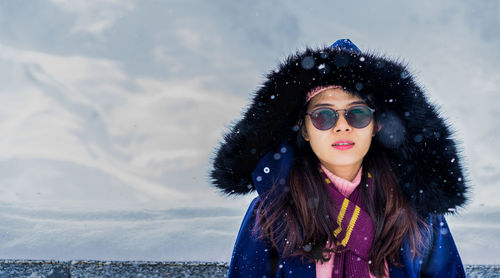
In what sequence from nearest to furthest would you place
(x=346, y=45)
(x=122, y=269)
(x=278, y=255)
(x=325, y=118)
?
(x=325, y=118)
(x=278, y=255)
(x=346, y=45)
(x=122, y=269)

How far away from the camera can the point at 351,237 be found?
6.74 ft

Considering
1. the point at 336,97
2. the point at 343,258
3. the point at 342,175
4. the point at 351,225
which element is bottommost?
the point at 343,258

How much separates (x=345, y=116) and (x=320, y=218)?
514mm

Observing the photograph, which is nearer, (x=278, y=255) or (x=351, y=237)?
(x=351, y=237)

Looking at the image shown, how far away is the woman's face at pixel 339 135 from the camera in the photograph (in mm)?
2066

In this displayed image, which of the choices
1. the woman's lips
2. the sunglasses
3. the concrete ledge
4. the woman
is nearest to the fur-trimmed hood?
the woman

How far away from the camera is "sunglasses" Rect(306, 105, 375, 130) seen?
2.04 m

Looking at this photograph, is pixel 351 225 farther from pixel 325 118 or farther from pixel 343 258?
pixel 325 118

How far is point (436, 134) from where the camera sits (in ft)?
7.06

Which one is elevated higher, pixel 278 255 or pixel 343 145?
pixel 343 145

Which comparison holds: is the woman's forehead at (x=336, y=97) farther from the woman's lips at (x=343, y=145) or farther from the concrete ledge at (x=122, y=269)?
the concrete ledge at (x=122, y=269)

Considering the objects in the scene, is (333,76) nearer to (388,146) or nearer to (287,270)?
(388,146)

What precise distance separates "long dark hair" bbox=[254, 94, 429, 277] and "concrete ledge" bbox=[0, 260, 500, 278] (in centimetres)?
108

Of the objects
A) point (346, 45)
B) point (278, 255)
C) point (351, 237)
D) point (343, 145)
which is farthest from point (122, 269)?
point (346, 45)
